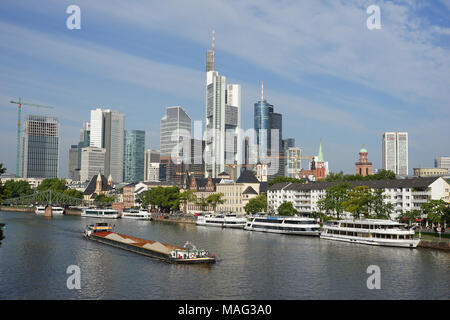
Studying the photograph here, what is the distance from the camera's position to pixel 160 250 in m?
82.2

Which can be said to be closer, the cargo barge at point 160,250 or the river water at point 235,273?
the river water at point 235,273

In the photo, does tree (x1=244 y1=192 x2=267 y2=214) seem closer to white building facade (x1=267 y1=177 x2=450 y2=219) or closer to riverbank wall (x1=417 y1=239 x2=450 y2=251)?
white building facade (x1=267 y1=177 x2=450 y2=219)

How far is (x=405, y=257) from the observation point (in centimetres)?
8044

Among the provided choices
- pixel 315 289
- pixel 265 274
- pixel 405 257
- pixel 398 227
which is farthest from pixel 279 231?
pixel 315 289

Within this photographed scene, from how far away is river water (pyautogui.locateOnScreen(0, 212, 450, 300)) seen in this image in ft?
180

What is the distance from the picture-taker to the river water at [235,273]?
54.8 m

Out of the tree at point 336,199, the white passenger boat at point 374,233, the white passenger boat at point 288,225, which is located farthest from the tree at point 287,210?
the white passenger boat at point 374,233

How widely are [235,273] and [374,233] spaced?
45.5 metres

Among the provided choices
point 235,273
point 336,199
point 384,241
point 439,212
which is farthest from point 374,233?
point 235,273

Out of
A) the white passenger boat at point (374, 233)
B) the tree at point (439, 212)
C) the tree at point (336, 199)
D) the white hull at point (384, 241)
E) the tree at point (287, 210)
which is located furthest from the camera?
the tree at point (287, 210)

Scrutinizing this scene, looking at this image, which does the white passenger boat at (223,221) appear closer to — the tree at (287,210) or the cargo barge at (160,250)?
the tree at (287,210)

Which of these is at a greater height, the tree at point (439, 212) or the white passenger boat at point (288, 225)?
the tree at point (439, 212)

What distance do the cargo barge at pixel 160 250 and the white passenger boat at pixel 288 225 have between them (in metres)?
40.2
